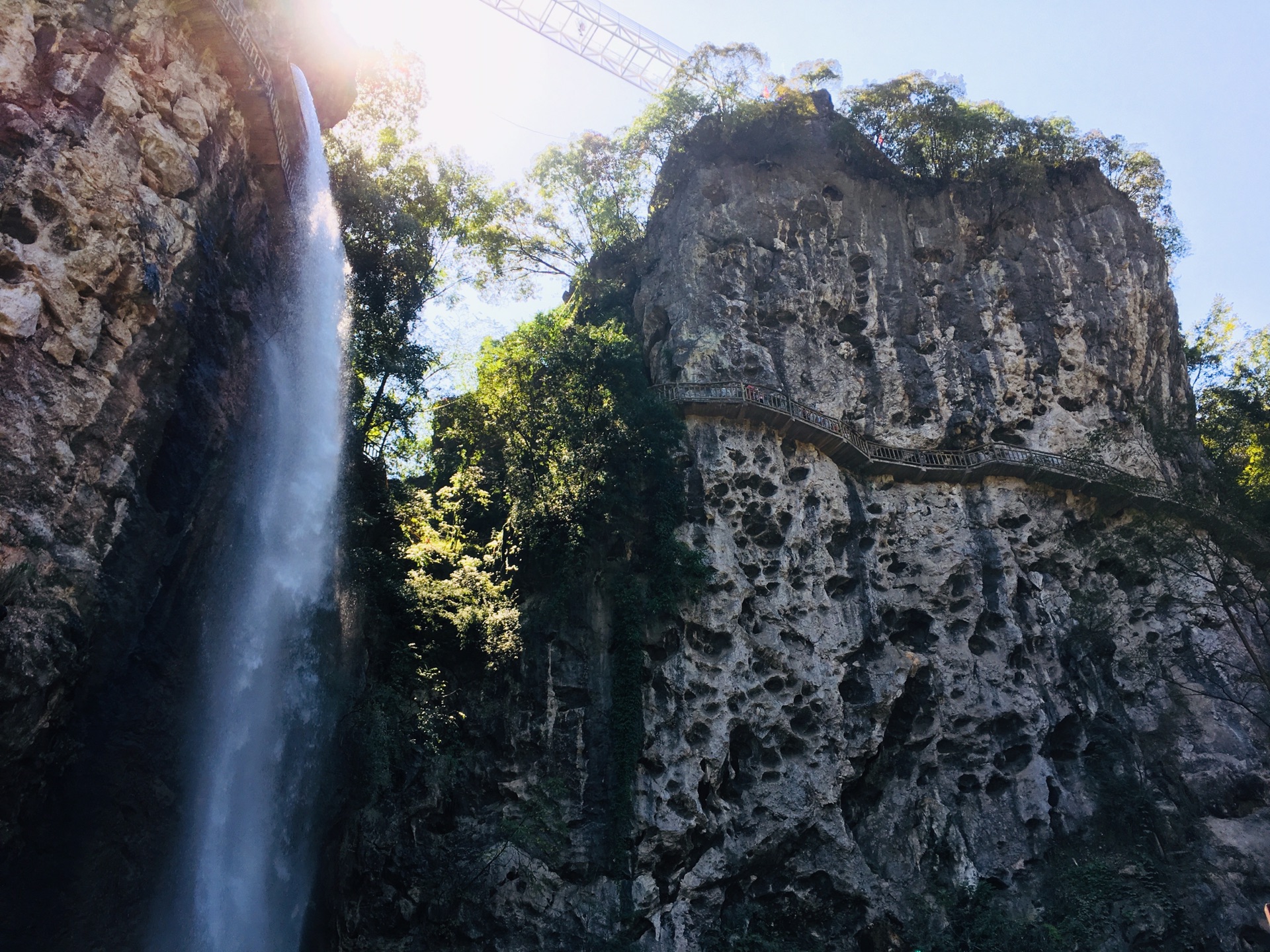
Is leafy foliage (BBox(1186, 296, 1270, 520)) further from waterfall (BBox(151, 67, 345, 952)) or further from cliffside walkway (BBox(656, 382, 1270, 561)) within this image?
waterfall (BBox(151, 67, 345, 952))

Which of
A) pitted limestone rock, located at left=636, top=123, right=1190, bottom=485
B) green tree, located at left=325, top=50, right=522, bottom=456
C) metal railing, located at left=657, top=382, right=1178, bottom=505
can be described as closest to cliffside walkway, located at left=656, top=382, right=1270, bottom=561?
metal railing, located at left=657, top=382, right=1178, bottom=505

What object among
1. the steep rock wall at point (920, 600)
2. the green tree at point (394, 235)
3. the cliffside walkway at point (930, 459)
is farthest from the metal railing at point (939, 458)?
the green tree at point (394, 235)

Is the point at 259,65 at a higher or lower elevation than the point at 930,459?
higher

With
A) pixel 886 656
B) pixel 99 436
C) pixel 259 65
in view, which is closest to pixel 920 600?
pixel 886 656

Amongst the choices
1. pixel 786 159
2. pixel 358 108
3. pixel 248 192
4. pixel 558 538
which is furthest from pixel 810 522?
pixel 358 108

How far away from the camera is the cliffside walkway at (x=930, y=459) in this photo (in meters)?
20.6

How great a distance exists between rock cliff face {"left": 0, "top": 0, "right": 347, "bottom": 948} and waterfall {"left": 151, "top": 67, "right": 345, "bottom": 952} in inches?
27.4

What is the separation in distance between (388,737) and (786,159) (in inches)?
726

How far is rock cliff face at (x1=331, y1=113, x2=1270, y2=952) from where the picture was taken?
51.3 feet

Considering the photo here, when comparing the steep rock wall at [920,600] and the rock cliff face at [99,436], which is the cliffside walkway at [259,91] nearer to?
the rock cliff face at [99,436]

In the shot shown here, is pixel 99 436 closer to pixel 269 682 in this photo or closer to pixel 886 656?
pixel 269 682

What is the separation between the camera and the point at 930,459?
72.9 feet

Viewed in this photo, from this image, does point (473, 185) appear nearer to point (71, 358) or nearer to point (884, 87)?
point (884, 87)

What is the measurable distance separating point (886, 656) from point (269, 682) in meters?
11.5
